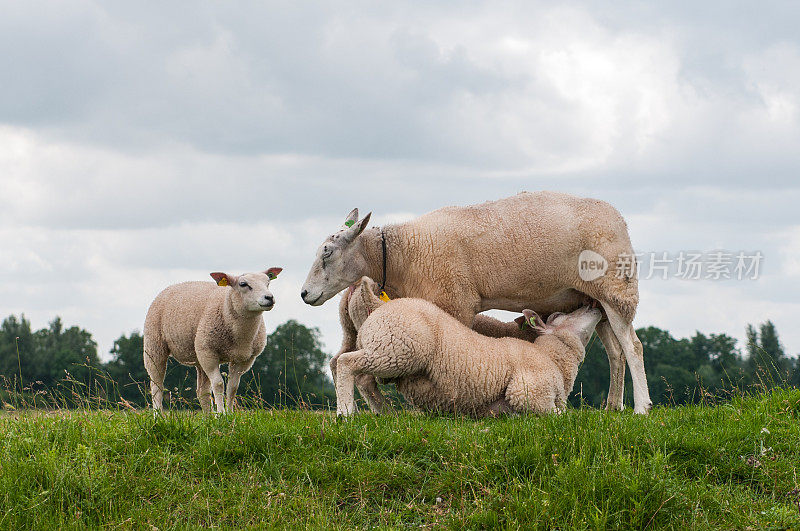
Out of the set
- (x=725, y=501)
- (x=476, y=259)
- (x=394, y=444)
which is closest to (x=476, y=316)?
(x=476, y=259)

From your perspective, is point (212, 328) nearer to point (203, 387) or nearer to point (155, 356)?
point (203, 387)

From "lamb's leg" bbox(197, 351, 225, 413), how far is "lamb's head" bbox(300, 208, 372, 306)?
7.81 ft

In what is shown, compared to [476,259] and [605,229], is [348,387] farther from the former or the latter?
[605,229]

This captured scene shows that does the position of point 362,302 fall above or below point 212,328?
above

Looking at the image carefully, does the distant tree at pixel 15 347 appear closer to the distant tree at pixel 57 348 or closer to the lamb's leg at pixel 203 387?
the distant tree at pixel 57 348

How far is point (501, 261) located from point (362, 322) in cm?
198

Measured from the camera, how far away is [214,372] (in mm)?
12312

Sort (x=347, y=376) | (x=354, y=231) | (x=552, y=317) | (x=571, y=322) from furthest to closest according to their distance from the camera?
(x=354, y=231)
(x=552, y=317)
(x=571, y=322)
(x=347, y=376)

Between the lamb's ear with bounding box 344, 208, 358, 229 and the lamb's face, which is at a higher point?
the lamb's ear with bounding box 344, 208, 358, 229

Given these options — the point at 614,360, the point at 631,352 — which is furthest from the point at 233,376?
the point at 631,352

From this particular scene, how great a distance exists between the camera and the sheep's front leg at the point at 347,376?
864 cm

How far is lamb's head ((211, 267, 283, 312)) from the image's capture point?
1155 centimetres

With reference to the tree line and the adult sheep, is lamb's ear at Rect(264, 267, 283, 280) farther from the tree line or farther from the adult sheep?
the tree line

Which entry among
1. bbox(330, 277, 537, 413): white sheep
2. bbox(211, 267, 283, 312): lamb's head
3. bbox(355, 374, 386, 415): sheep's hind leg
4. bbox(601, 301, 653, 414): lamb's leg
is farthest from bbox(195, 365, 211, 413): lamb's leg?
bbox(601, 301, 653, 414): lamb's leg
